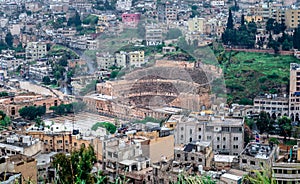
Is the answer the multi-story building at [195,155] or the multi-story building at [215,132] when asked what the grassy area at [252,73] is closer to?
Answer: the multi-story building at [215,132]

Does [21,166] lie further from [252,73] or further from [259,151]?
[252,73]

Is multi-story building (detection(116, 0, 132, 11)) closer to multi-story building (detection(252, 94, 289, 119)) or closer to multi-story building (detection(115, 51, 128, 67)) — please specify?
multi-story building (detection(115, 51, 128, 67))

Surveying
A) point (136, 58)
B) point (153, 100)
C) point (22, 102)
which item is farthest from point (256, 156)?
point (136, 58)

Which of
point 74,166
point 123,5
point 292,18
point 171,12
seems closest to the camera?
point 74,166

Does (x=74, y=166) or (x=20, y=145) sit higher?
(x=74, y=166)

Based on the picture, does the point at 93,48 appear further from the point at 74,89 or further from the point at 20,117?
the point at 20,117

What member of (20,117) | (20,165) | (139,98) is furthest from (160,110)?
(20,165)

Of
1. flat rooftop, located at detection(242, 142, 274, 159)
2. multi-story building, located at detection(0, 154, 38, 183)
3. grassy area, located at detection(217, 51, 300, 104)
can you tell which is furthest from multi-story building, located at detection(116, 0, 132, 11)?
multi-story building, located at detection(0, 154, 38, 183)
